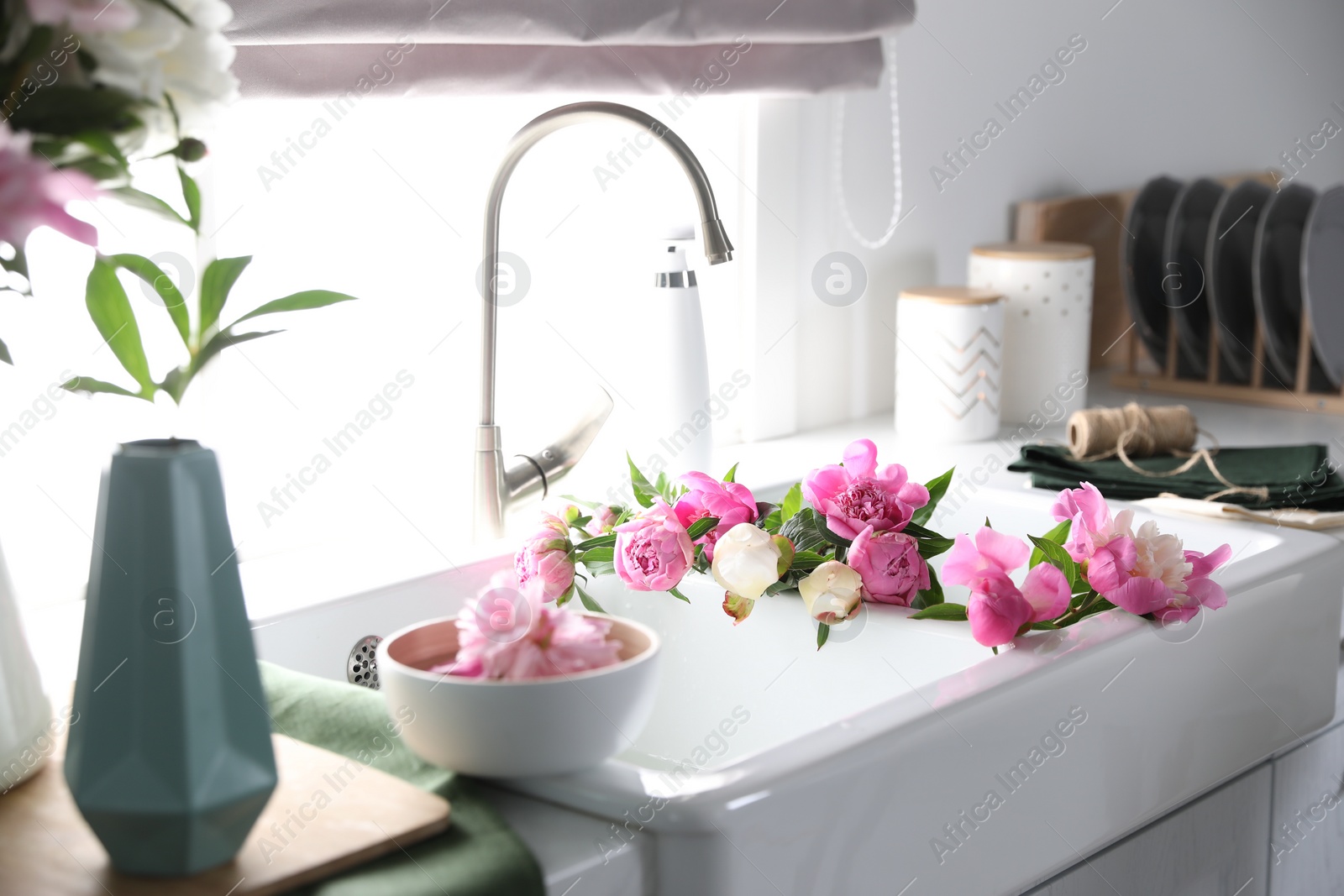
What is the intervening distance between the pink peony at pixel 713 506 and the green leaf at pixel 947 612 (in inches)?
6.0

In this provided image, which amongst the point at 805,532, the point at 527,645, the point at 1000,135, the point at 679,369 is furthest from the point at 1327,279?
the point at 527,645

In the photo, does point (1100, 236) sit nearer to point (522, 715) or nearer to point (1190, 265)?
point (1190, 265)

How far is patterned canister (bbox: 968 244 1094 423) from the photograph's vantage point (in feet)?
5.33

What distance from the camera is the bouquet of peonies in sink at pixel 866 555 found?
0.83 metres

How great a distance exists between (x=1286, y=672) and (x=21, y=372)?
1.01m

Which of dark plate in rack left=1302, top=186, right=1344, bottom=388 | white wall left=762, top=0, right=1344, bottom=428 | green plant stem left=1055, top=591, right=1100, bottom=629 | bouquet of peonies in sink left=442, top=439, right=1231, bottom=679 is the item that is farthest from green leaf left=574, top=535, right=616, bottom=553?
dark plate in rack left=1302, top=186, right=1344, bottom=388

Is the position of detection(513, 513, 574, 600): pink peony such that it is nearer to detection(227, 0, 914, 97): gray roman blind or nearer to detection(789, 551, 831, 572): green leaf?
detection(789, 551, 831, 572): green leaf

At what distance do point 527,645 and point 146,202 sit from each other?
0.25 metres

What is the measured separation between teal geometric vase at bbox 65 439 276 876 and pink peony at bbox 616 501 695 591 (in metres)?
0.38

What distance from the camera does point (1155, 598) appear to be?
0.84 metres

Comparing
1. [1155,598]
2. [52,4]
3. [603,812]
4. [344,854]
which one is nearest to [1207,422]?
[1155,598]

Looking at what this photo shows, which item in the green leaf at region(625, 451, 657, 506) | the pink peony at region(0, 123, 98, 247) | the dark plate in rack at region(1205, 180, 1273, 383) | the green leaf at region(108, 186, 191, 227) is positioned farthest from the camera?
the dark plate in rack at region(1205, 180, 1273, 383)

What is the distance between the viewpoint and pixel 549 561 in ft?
3.10

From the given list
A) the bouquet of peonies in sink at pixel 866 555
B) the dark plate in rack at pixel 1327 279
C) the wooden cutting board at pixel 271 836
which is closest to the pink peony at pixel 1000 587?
the bouquet of peonies in sink at pixel 866 555
